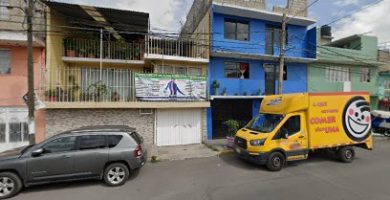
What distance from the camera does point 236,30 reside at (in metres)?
15.3

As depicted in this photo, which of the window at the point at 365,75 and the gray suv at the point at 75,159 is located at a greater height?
the window at the point at 365,75

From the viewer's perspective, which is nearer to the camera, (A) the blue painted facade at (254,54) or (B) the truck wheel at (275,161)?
(B) the truck wheel at (275,161)

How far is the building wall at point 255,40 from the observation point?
14.5 metres

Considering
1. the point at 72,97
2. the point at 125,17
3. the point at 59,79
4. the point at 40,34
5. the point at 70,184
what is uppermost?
the point at 125,17

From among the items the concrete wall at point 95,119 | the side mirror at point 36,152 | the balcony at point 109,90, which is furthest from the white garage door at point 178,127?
the side mirror at point 36,152

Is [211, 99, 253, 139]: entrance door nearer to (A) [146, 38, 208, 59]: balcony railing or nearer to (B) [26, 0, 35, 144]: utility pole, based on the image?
(A) [146, 38, 208, 59]: balcony railing

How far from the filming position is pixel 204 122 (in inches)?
556

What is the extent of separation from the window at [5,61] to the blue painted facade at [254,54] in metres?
10.2

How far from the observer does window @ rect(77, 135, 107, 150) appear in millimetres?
7273

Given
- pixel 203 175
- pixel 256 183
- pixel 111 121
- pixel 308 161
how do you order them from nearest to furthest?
pixel 256 183 < pixel 203 175 < pixel 308 161 < pixel 111 121

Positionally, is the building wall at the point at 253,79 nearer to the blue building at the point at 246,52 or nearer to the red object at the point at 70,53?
the blue building at the point at 246,52

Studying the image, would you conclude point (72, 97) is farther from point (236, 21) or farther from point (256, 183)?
point (236, 21)

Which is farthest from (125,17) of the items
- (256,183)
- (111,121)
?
(256,183)

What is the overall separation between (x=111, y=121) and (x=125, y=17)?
5282 mm
